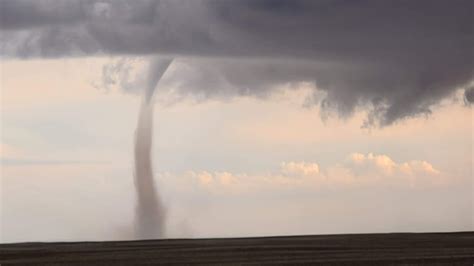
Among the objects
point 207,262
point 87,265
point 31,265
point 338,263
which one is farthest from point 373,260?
point 31,265

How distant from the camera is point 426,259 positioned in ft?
202

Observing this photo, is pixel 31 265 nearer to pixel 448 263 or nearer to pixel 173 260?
pixel 173 260

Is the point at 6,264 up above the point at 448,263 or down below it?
above

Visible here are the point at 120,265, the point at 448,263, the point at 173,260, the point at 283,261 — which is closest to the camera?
the point at 448,263

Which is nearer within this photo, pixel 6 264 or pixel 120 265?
pixel 120 265

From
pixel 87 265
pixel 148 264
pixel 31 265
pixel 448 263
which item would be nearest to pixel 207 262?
pixel 148 264

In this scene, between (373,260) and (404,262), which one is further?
(373,260)

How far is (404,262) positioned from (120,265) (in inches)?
748

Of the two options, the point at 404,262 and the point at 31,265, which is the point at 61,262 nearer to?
the point at 31,265

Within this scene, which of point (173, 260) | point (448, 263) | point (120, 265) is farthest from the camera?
point (173, 260)

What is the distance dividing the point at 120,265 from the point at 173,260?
9.76 meters

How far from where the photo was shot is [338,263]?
61719 mm

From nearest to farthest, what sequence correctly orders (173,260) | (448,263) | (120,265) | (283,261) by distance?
(448,263), (120,265), (283,261), (173,260)

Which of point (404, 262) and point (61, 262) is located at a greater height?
point (61, 262)
